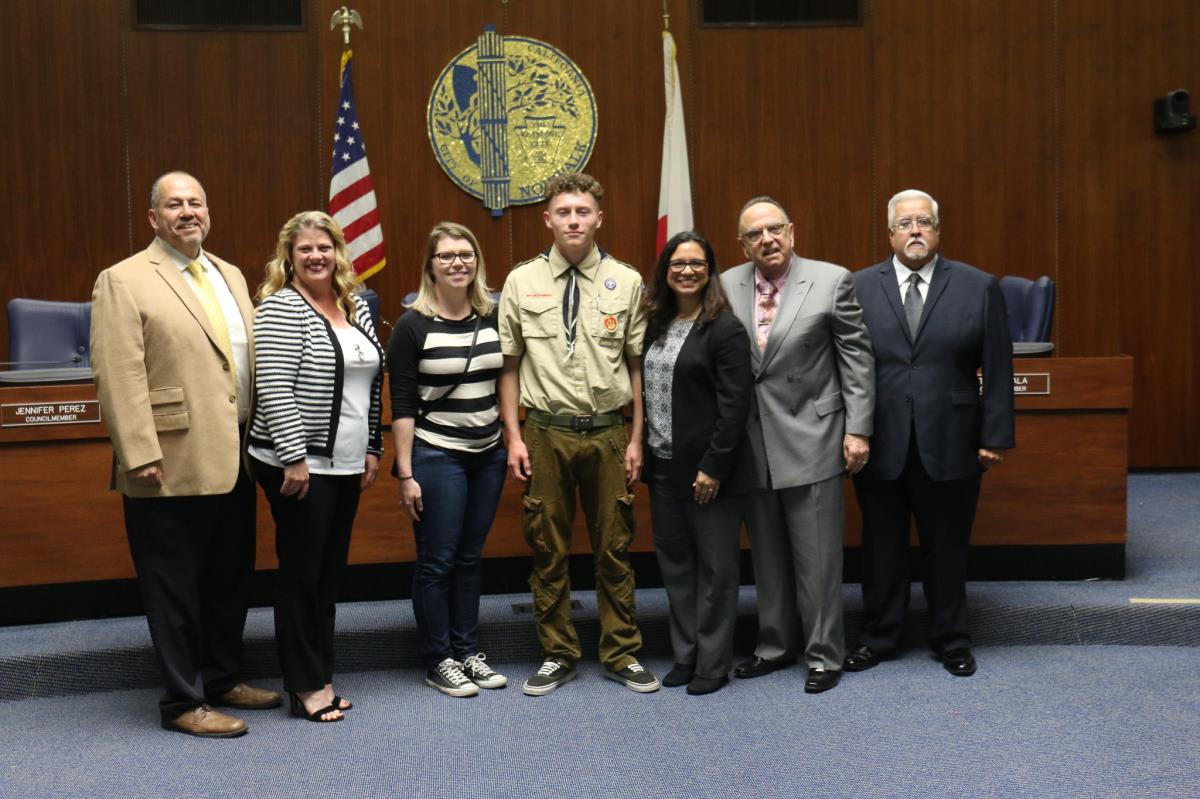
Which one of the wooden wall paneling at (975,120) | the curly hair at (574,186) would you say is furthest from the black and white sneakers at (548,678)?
the wooden wall paneling at (975,120)

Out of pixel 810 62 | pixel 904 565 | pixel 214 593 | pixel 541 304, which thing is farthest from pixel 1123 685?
pixel 810 62

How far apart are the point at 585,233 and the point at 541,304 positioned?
0.22 m

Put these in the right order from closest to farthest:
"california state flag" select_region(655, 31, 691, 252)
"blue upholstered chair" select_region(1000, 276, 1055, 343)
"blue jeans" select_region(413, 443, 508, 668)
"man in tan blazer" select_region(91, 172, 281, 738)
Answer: "man in tan blazer" select_region(91, 172, 281, 738)
"blue jeans" select_region(413, 443, 508, 668)
"blue upholstered chair" select_region(1000, 276, 1055, 343)
"california state flag" select_region(655, 31, 691, 252)

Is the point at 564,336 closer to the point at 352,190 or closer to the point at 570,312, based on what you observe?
the point at 570,312

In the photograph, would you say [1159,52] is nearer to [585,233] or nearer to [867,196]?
[867,196]

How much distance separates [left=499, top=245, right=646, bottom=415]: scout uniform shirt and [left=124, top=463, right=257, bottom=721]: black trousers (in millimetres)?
806

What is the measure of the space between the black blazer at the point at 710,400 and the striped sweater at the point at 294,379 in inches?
35.2

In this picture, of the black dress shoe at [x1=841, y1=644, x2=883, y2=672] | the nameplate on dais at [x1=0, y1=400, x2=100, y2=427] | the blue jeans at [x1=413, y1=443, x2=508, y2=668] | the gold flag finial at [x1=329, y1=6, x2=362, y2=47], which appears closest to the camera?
the blue jeans at [x1=413, y1=443, x2=508, y2=668]

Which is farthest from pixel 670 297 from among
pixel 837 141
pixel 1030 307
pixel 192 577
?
pixel 837 141

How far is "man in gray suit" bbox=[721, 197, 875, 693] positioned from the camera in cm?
309

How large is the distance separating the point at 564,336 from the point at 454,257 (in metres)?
0.36

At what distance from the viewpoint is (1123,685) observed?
10.0 ft

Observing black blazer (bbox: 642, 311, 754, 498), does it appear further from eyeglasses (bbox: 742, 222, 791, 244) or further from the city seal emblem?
the city seal emblem

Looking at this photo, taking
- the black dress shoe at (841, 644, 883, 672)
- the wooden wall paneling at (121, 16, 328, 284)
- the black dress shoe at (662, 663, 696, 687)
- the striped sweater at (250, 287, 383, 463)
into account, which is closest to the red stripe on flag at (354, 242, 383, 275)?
the wooden wall paneling at (121, 16, 328, 284)
